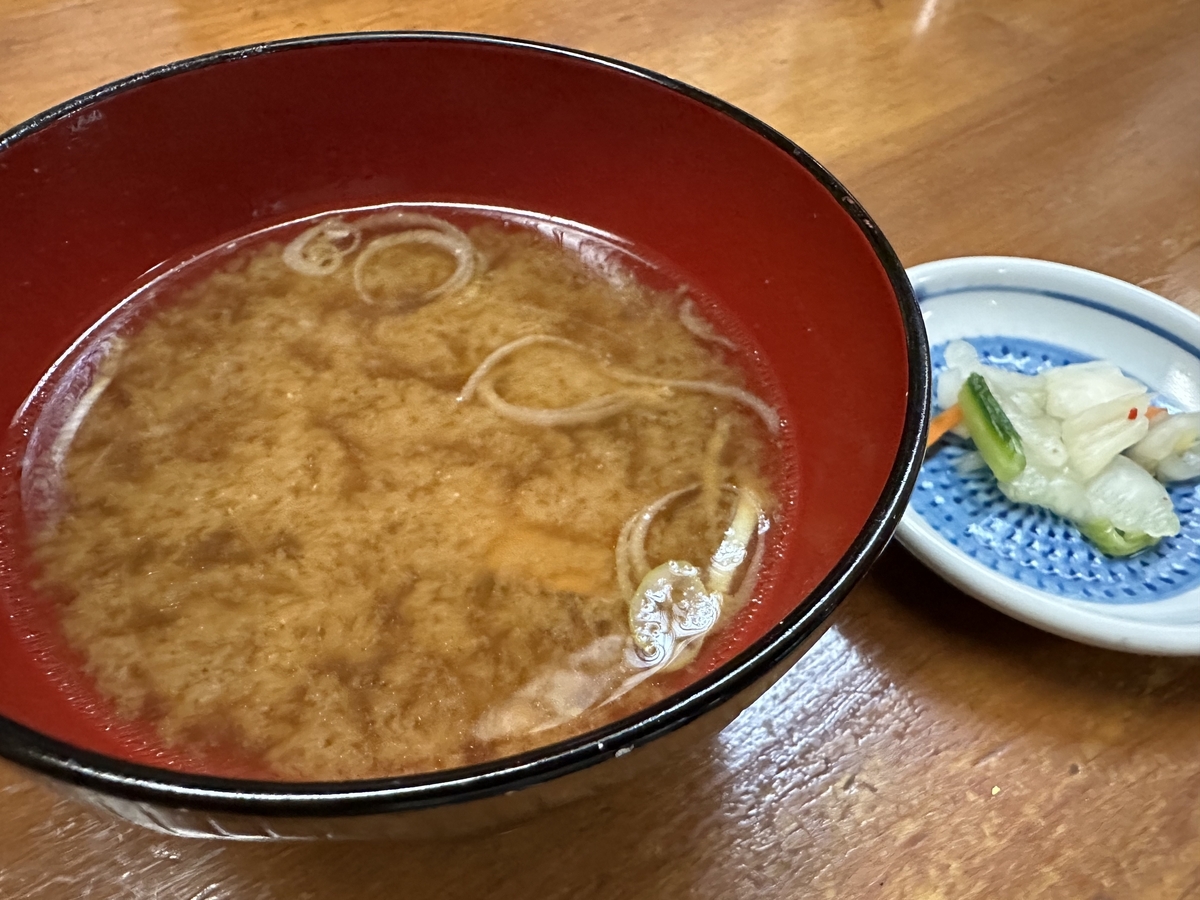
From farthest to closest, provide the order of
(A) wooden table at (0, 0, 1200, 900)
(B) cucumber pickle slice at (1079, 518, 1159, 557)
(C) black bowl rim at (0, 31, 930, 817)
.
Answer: (B) cucumber pickle slice at (1079, 518, 1159, 557) → (A) wooden table at (0, 0, 1200, 900) → (C) black bowl rim at (0, 31, 930, 817)

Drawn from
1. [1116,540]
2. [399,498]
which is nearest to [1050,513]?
[1116,540]

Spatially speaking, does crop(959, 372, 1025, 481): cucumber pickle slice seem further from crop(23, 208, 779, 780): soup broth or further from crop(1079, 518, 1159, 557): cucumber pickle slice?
crop(23, 208, 779, 780): soup broth

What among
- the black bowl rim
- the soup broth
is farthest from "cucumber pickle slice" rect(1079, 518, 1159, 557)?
the black bowl rim

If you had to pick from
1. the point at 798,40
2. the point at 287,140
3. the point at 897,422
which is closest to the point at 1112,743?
the point at 897,422

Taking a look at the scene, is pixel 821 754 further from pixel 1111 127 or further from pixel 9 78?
pixel 9 78

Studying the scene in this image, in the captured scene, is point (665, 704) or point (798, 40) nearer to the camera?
point (665, 704)

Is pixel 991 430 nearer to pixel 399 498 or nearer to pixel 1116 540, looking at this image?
pixel 1116 540
